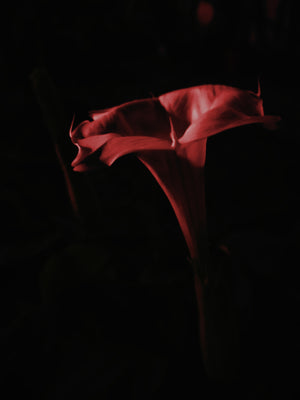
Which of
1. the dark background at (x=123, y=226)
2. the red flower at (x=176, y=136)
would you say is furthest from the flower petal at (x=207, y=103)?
the dark background at (x=123, y=226)

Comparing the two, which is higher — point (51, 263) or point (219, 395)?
point (51, 263)

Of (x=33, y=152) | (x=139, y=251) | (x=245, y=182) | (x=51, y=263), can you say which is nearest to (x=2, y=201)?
(x=33, y=152)

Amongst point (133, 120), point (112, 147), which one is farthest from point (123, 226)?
point (112, 147)

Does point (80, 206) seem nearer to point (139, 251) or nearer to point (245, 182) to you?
point (139, 251)

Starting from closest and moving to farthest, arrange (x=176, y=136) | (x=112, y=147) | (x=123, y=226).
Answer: (x=112, y=147)
(x=176, y=136)
(x=123, y=226)

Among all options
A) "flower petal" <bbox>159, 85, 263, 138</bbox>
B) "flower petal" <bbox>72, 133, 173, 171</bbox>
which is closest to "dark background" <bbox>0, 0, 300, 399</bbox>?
"flower petal" <bbox>72, 133, 173, 171</bbox>

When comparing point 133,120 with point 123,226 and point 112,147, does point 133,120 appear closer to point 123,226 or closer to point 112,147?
point 112,147

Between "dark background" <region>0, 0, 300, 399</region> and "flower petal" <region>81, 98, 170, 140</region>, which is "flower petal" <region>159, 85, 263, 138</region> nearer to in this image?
"flower petal" <region>81, 98, 170, 140</region>
